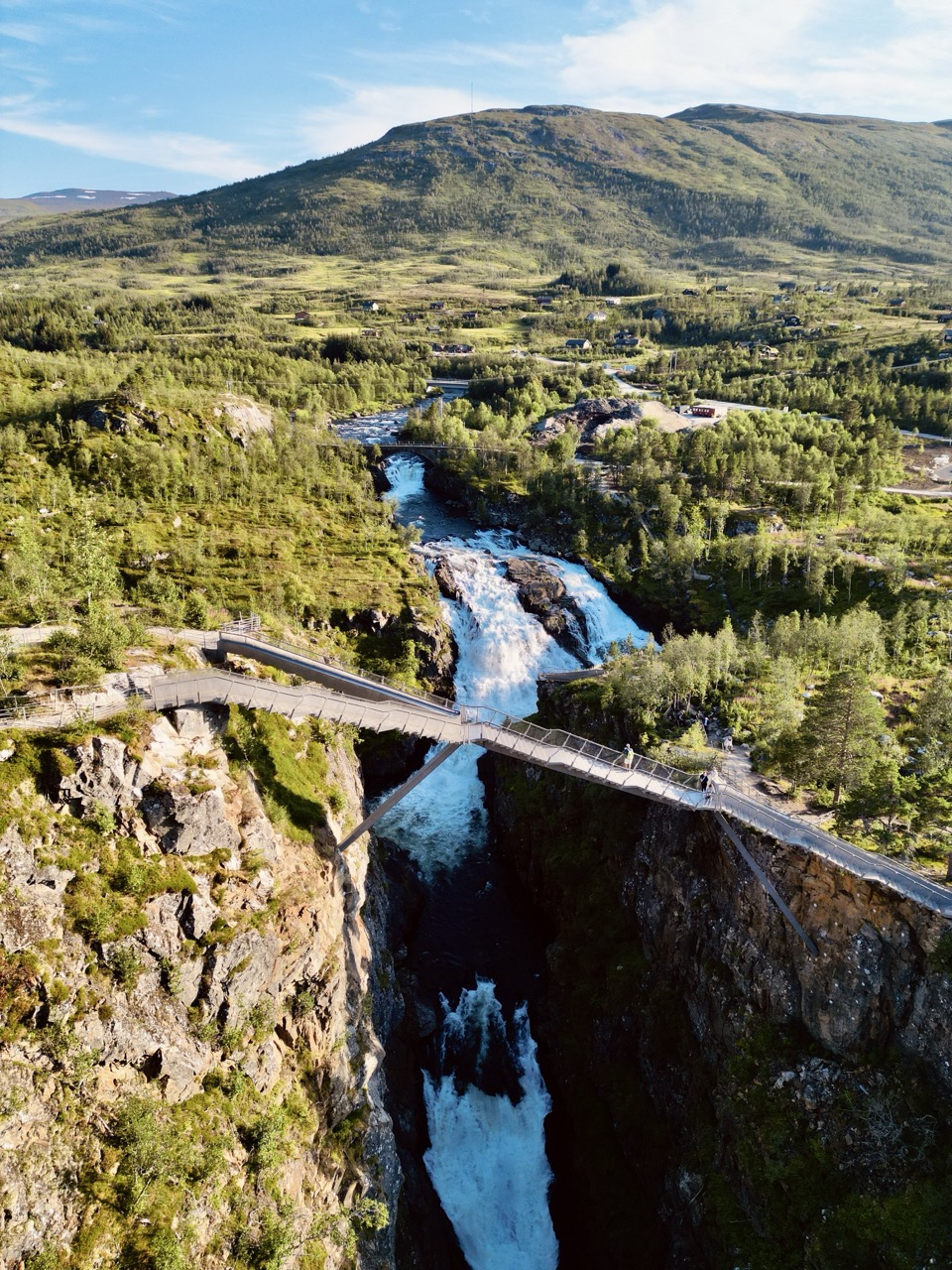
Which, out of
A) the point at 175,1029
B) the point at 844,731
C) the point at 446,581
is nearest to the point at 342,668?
the point at 175,1029

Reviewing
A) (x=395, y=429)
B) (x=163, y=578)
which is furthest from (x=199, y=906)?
(x=395, y=429)

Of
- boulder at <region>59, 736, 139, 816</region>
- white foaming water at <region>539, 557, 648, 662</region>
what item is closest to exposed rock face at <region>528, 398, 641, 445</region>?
white foaming water at <region>539, 557, 648, 662</region>

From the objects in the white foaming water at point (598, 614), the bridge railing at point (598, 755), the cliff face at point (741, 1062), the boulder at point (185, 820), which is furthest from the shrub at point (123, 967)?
the white foaming water at point (598, 614)

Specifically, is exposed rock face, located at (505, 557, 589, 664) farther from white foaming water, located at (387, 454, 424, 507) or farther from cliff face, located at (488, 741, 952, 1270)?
white foaming water, located at (387, 454, 424, 507)

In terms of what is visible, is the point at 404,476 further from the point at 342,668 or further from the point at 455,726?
the point at 455,726

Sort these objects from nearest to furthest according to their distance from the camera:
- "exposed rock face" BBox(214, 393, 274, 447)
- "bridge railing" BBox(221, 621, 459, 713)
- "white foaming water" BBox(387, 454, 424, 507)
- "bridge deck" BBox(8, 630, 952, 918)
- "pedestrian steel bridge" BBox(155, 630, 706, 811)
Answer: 1. "bridge deck" BBox(8, 630, 952, 918)
2. "pedestrian steel bridge" BBox(155, 630, 706, 811)
3. "bridge railing" BBox(221, 621, 459, 713)
4. "exposed rock face" BBox(214, 393, 274, 447)
5. "white foaming water" BBox(387, 454, 424, 507)

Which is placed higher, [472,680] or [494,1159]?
[472,680]
